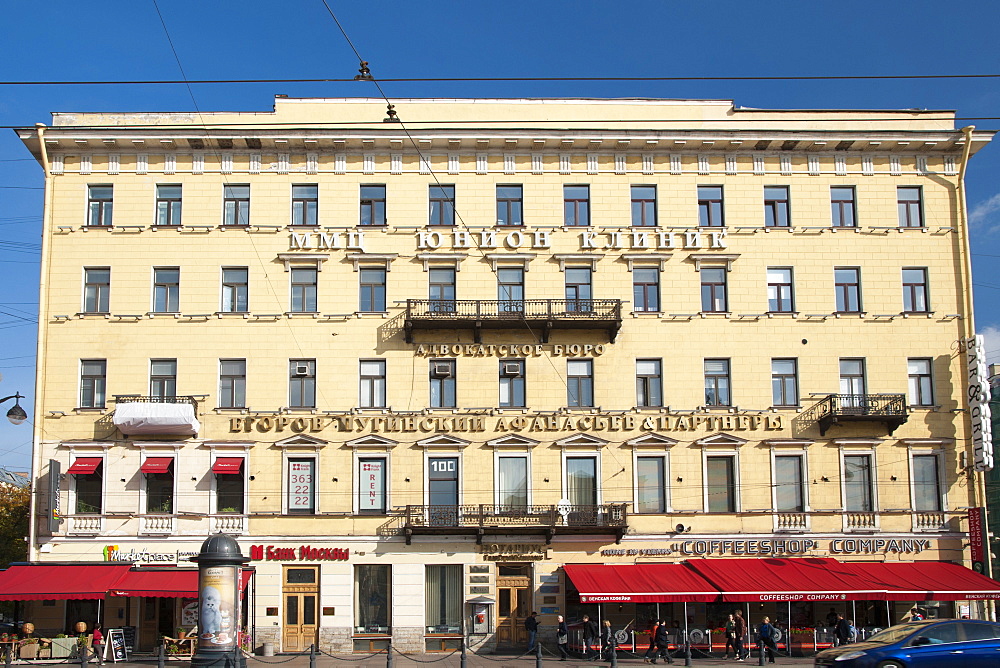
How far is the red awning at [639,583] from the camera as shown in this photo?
32562mm

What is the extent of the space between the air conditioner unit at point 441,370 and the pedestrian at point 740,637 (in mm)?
13056

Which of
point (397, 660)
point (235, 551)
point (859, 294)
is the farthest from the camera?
point (859, 294)

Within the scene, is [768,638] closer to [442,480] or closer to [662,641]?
[662,641]

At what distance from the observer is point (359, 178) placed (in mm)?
38406

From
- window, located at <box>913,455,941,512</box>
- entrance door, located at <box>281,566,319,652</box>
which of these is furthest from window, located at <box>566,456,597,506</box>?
window, located at <box>913,455,941,512</box>

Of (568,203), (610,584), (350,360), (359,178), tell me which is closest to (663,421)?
(610,584)

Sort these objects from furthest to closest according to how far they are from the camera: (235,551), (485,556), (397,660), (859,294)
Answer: (859,294)
(485,556)
(397,660)
(235,551)

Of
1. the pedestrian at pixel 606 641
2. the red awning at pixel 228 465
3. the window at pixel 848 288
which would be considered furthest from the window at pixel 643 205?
the red awning at pixel 228 465

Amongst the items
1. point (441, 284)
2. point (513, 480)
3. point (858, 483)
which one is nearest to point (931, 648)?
point (858, 483)

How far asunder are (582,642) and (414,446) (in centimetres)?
897

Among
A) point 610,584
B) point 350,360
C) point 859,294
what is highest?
point 859,294

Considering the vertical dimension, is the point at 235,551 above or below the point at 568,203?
below

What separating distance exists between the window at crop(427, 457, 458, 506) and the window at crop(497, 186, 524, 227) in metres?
9.29

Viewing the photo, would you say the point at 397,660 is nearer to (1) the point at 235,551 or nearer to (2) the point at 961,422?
(1) the point at 235,551
